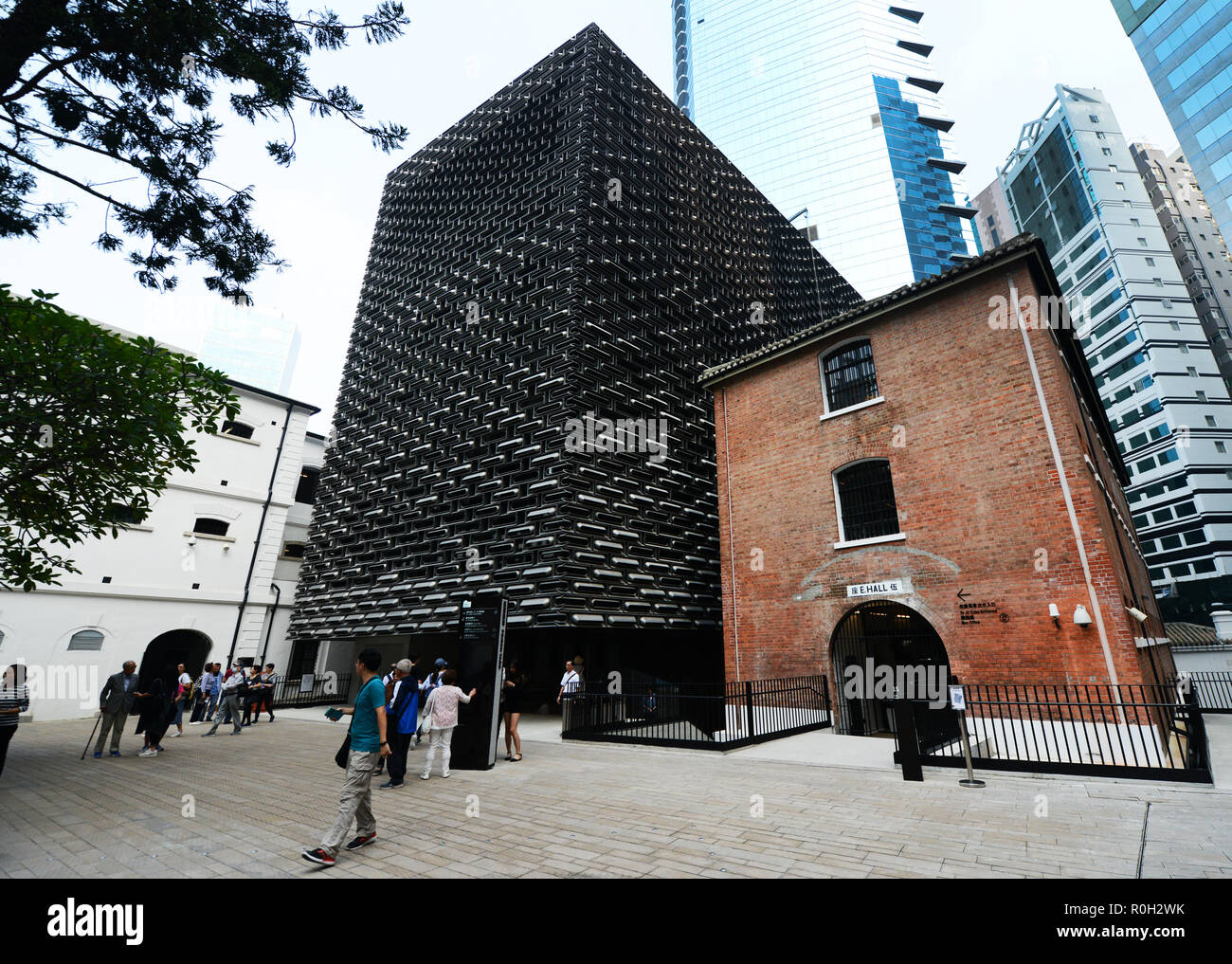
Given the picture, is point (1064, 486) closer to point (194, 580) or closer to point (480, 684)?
point (480, 684)

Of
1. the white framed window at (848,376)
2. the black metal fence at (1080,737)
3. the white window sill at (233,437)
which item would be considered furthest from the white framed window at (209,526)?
the black metal fence at (1080,737)

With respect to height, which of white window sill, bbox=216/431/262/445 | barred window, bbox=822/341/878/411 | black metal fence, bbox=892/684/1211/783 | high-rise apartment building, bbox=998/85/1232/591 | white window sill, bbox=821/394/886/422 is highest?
high-rise apartment building, bbox=998/85/1232/591

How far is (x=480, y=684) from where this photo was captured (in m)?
9.26

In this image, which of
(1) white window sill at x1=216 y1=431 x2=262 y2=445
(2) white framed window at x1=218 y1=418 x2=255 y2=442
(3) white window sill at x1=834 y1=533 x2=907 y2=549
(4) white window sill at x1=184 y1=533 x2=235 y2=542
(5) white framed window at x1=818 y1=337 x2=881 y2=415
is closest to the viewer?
(3) white window sill at x1=834 y1=533 x2=907 y2=549

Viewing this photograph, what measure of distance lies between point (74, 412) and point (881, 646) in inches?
672

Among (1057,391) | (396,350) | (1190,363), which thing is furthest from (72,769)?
(1190,363)

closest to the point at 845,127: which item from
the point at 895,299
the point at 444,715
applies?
the point at 895,299

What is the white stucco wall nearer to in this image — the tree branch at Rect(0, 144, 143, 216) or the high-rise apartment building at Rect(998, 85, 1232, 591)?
the tree branch at Rect(0, 144, 143, 216)

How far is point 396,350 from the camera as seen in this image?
22781mm

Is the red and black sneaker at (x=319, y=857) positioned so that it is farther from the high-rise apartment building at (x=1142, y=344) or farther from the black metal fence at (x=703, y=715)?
the high-rise apartment building at (x=1142, y=344)

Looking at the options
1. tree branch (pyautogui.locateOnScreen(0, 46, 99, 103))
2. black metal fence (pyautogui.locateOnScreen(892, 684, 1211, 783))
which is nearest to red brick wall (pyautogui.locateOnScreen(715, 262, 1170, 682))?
black metal fence (pyautogui.locateOnScreen(892, 684, 1211, 783))

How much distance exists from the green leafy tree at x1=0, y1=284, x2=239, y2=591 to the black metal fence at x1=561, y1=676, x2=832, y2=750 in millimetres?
9616

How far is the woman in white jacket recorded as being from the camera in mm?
8617

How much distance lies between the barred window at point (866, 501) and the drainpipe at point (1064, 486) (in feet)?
10.9
